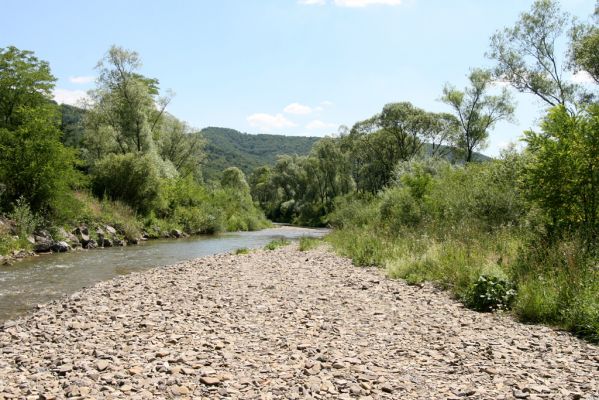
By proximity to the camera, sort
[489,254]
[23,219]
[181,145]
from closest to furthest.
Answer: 1. [489,254]
2. [23,219]
3. [181,145]

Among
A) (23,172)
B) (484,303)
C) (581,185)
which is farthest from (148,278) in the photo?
(23,172)

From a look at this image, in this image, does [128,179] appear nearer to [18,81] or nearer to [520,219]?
[18,81]

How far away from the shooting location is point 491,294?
30.1 feet

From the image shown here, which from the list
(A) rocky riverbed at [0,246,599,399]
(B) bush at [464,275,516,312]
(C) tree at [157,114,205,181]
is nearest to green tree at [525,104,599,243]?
(B) bush at [464,275,516,312]

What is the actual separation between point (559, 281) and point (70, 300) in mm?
11722

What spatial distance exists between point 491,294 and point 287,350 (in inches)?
198

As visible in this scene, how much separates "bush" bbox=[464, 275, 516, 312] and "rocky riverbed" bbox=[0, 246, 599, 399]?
51 cm

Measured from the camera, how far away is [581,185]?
10.3m

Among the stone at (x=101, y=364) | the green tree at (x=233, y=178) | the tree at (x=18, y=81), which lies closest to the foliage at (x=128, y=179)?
the tree at (x=18, y=81)

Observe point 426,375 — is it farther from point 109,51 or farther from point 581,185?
point 109,51

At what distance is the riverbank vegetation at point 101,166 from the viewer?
82.3 feet

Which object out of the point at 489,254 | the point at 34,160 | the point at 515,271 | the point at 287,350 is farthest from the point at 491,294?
the point at 34,160

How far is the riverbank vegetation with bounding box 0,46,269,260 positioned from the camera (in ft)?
82.3

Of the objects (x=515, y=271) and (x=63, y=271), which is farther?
(x=63, y=271)
